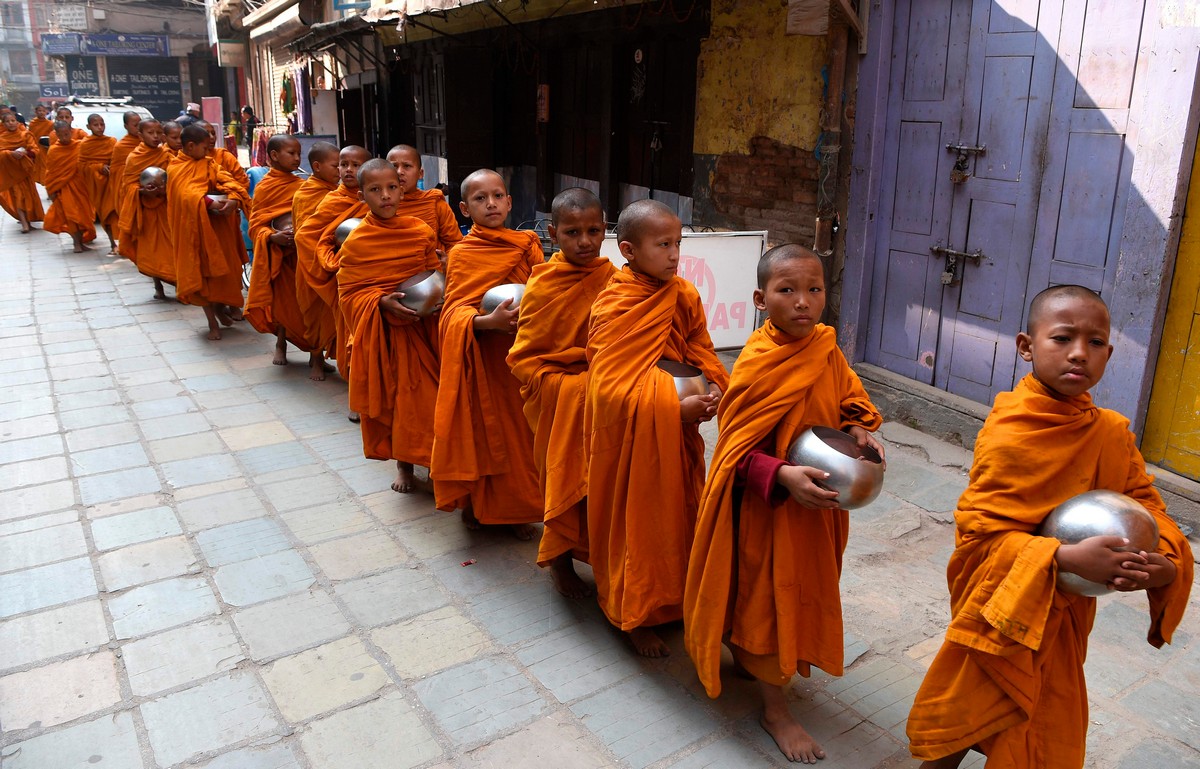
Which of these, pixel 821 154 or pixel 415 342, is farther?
pixel 821 154

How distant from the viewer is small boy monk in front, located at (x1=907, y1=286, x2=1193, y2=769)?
2057mm

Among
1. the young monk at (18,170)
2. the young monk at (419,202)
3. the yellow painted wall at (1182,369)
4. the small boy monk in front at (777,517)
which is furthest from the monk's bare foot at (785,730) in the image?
the young monk at (18,170)

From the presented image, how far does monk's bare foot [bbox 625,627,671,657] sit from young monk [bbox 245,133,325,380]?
13.8ft

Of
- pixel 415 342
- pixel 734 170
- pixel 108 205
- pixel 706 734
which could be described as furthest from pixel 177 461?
pixel 108 205

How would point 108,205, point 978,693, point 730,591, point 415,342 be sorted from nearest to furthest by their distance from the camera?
point 978,693, point 730,591, point 415,342, point 108,205

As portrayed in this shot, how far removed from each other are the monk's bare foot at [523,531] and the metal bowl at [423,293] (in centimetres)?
113

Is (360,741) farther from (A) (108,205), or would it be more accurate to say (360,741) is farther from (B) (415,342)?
(A) (108,205)

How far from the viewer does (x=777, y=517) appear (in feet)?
8.56

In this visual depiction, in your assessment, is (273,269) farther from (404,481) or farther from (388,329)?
(404,481)

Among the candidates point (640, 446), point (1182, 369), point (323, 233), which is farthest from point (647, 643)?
point (323, 233)

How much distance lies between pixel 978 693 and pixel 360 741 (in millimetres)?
1853

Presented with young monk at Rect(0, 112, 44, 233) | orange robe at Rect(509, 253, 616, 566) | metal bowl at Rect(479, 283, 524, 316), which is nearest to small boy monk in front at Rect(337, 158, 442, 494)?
metal bowl at Rect(479, 283, 524, 316)

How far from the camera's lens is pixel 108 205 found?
38.4 feet

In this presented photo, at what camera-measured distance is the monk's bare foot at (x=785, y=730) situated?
2.71m
